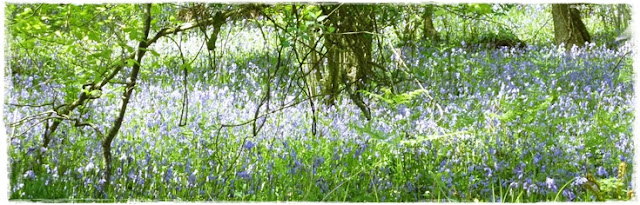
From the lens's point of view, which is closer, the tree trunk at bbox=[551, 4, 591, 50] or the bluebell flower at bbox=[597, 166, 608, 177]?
the bluebell flower at bbox=[597, 166, 608, 177]

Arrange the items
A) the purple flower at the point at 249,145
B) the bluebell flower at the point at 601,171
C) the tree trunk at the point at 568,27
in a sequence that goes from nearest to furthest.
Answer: the bluebell flower at the point at 601,171 → the purple flower at the point at 249,145 → the tree trunk at the point at 568,27

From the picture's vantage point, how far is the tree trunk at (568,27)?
17.0 ft

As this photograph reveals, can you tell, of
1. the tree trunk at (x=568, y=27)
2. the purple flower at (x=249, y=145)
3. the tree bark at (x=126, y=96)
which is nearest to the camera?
the tree bark at (x=126, y=96)

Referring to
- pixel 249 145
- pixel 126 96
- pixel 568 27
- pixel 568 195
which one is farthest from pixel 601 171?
pixel 568 27

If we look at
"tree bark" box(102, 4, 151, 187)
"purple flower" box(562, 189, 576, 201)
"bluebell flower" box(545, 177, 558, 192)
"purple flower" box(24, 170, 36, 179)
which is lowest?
"purple flower" box(562, 189, 576, 201)

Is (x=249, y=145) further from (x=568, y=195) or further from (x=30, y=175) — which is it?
(x=568, y=195)

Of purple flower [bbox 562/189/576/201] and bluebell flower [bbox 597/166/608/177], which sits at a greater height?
bluebell flower [bbox 597/166/608/177]

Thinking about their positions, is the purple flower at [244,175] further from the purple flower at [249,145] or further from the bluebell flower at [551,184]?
the bluebell flower at [551,184]

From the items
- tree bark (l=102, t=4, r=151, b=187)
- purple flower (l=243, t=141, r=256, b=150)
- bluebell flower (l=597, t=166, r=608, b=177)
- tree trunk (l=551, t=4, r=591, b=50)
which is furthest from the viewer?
tree trunk (l=551, t=4, r=591, b=50)

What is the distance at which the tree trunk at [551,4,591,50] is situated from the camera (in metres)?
5.17

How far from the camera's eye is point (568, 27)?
5.34m

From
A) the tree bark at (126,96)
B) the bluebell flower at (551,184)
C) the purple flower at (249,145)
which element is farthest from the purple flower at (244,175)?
the bluebell flower at (551,184)

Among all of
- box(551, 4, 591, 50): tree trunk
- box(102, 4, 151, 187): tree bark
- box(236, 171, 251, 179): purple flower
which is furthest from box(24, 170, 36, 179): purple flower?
box(551, 4, 591, 50): tree trunk

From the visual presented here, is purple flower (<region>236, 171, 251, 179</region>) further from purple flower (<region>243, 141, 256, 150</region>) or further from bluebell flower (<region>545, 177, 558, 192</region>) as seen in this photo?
bluebell flower (<region>545, 177, 558, 192</region>)
